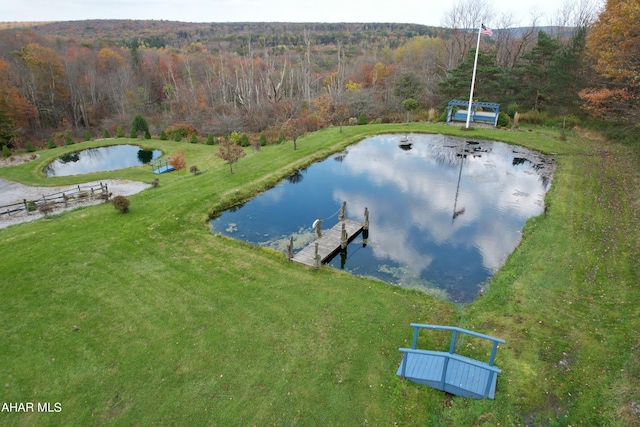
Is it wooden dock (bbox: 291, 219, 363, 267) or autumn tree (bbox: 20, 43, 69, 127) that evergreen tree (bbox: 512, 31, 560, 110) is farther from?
autumn tree (bbox: 20, 43, 69, 127)

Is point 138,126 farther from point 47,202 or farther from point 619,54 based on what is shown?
point 619,54

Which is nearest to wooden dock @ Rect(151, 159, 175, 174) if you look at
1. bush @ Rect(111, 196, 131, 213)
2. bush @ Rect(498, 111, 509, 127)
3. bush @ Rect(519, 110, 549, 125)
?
bush @ Rect(111, 196, 131, 213)

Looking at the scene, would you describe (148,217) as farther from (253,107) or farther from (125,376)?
(253,107)

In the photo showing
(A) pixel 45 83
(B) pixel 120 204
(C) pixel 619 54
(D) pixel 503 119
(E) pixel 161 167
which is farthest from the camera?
(A) pixel 45 83

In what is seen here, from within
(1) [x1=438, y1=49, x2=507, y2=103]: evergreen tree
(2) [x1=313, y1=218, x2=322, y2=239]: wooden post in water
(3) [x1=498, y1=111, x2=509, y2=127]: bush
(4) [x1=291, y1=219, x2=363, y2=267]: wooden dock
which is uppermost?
(1) [x1=438, y1=49, x2=507, y2=103]: evergreen tree

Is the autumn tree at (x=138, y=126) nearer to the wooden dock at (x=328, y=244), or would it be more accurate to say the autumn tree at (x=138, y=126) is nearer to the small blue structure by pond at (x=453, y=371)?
the wooden dock at (x=328, y=244)

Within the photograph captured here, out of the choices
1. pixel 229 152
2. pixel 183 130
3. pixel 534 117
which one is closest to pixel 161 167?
pixel 229 152
